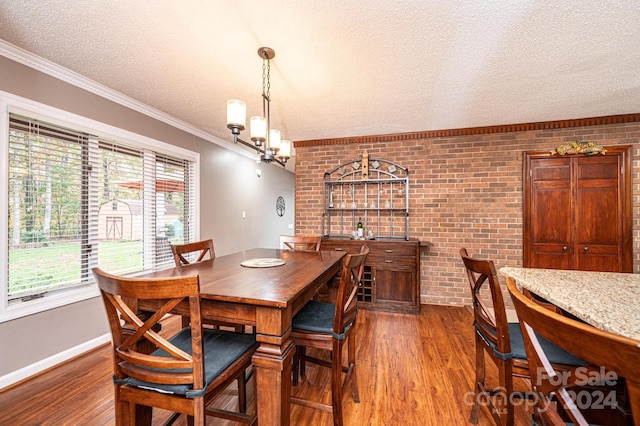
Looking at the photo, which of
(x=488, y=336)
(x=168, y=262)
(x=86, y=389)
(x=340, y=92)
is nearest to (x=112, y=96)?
(x=168, y=262)

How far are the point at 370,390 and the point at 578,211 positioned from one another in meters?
3.49

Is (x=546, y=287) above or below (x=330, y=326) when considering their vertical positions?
above

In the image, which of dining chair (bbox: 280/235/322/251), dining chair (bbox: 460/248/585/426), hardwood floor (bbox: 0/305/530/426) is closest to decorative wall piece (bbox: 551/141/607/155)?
hardwood floor (bbox: 0/305/530/426)

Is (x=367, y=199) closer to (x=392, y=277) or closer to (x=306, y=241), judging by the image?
(x=392, y=277)

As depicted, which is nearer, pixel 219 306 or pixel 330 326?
pixel 219 306

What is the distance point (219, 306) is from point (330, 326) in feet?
1.99

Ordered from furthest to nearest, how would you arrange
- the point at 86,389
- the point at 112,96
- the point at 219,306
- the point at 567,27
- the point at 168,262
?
the point at 168,262
the point at 112,96
the point at 86,389
the point at 567,27
the point at 219,306

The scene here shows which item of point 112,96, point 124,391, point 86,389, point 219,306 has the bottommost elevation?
point 86,389

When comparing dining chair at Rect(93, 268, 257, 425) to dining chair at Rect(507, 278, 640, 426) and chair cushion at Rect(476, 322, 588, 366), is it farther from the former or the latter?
chair cushion at Rect(476, 322, 588, 366)

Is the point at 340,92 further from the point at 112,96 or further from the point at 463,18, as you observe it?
the point at 112,96

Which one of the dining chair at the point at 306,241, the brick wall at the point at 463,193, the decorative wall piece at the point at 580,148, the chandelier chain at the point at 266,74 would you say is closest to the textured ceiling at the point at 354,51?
the chandelier chain at the point at 266,74

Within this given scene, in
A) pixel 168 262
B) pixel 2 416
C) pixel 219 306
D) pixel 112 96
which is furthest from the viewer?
pixel 168 262

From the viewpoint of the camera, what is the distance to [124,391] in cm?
105

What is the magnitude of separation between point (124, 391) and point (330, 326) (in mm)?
927
